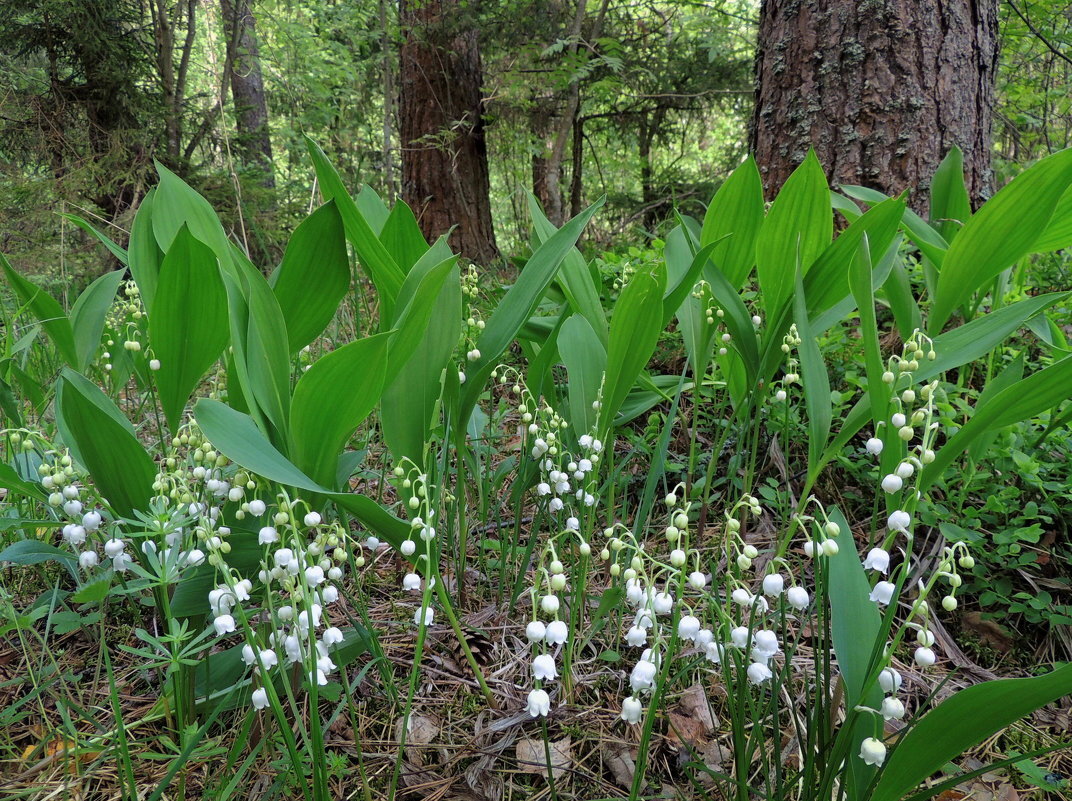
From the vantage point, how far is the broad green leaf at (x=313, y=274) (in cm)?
126

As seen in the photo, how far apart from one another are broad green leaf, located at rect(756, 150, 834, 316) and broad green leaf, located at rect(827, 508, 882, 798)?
0.81m

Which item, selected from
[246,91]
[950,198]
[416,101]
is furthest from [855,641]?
[246,91]

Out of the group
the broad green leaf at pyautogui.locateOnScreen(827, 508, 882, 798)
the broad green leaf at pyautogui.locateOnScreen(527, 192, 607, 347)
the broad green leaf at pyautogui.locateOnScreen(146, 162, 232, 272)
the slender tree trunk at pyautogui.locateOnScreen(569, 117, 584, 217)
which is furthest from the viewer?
the slender tree trunk at pyautogui.locateOnScreen(569, 117, 584, 217)

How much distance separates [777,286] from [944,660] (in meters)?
0.93

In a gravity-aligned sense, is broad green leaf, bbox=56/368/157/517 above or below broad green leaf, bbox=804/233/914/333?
below

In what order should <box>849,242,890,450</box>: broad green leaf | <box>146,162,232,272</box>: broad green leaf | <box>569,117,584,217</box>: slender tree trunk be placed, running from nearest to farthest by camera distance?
<box>849,242,890,450</box>: broad green leaf < <box>146,162,232,272</box>: broad green leaf < <box>569,117,584,217</box>: slender tree trunk

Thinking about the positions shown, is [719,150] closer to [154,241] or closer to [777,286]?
[777,286]

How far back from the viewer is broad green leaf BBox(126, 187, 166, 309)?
1.43 meters

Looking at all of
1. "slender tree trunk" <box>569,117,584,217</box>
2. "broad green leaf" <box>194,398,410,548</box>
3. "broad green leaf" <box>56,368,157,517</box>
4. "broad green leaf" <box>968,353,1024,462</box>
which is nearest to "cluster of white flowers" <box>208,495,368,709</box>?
"broad green leaf" <box>194,398,410,548</box>

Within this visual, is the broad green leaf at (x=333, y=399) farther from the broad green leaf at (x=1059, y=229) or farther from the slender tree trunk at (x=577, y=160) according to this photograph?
the slender tree trunk at (x=577, y=160)

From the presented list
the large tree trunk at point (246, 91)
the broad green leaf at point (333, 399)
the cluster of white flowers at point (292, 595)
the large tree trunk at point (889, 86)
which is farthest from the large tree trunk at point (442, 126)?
the cluster of white flowers at point (292, 595)

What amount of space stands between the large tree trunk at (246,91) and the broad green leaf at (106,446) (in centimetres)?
314

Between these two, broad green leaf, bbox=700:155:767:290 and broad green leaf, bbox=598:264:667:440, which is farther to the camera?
broad green leaf, bbox=700:155:767:290

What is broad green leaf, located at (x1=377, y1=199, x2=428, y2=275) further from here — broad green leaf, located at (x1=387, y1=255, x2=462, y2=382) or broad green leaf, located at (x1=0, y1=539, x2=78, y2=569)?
broad green leaf, located at (x1=0, y1=539, x2=78, y2=569)
